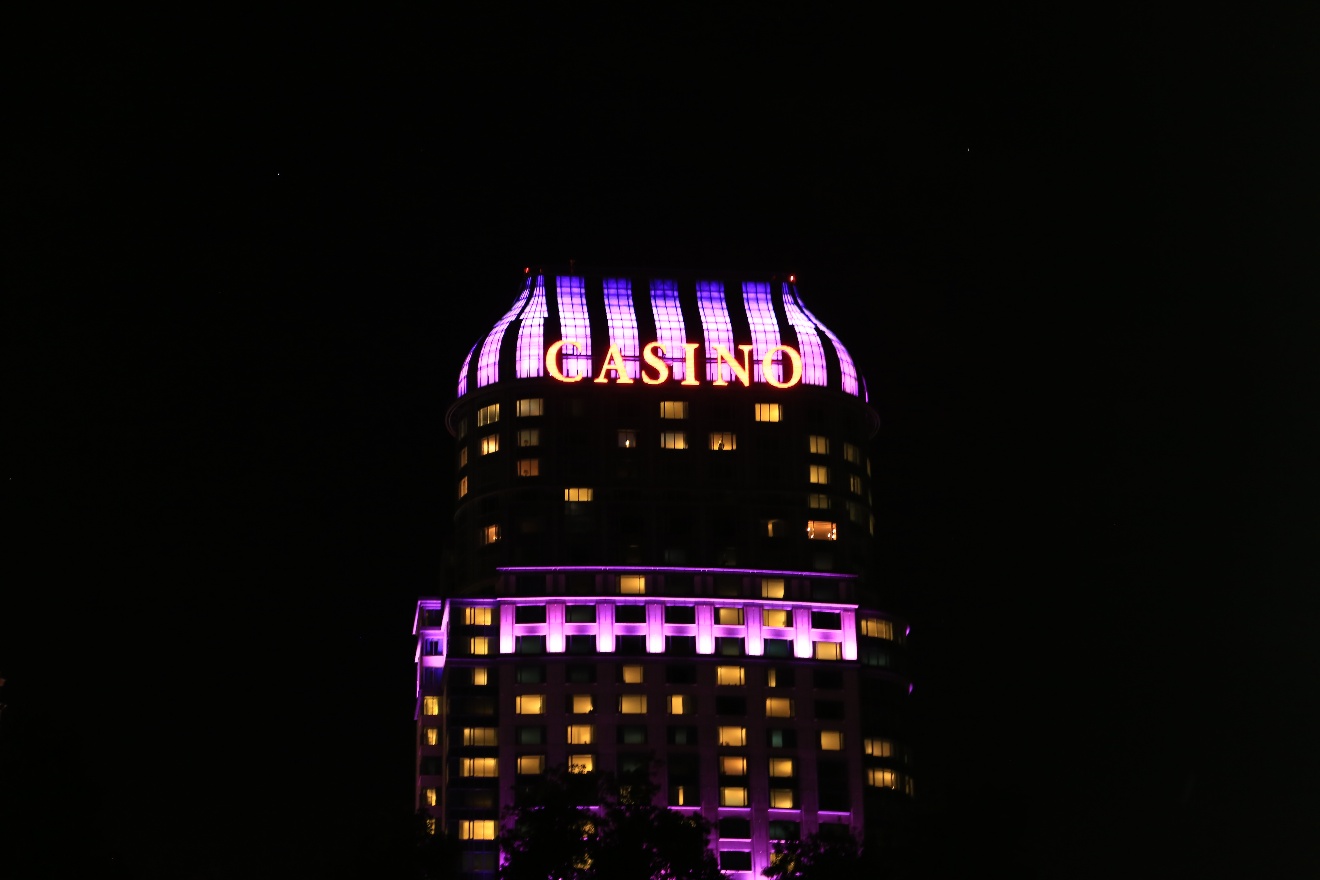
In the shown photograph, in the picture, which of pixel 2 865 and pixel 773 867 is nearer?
pixel 2 865

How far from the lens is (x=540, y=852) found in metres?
146

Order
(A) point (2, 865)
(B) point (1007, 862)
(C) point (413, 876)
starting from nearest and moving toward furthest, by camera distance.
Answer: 1. (A) point (2, 865)
2. (C) point (413, 876)
3. (B) point (1007, 862)

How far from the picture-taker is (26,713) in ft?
364

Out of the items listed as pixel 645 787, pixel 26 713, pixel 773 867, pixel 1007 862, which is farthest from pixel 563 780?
pixel 26 713

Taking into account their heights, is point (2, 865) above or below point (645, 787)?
below

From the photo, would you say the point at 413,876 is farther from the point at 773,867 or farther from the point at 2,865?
the point at 2,865

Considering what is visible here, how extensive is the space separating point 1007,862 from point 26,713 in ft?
225

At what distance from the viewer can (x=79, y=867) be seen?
10775cm

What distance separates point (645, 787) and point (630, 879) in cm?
1562

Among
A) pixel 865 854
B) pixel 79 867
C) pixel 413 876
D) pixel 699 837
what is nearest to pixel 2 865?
pixel 79 867

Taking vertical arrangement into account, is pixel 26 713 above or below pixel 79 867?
above

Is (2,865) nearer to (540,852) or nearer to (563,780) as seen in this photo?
(540,852)

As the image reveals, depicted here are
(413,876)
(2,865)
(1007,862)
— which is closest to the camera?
(2,865)

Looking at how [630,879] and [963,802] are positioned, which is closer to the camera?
[630,879]
